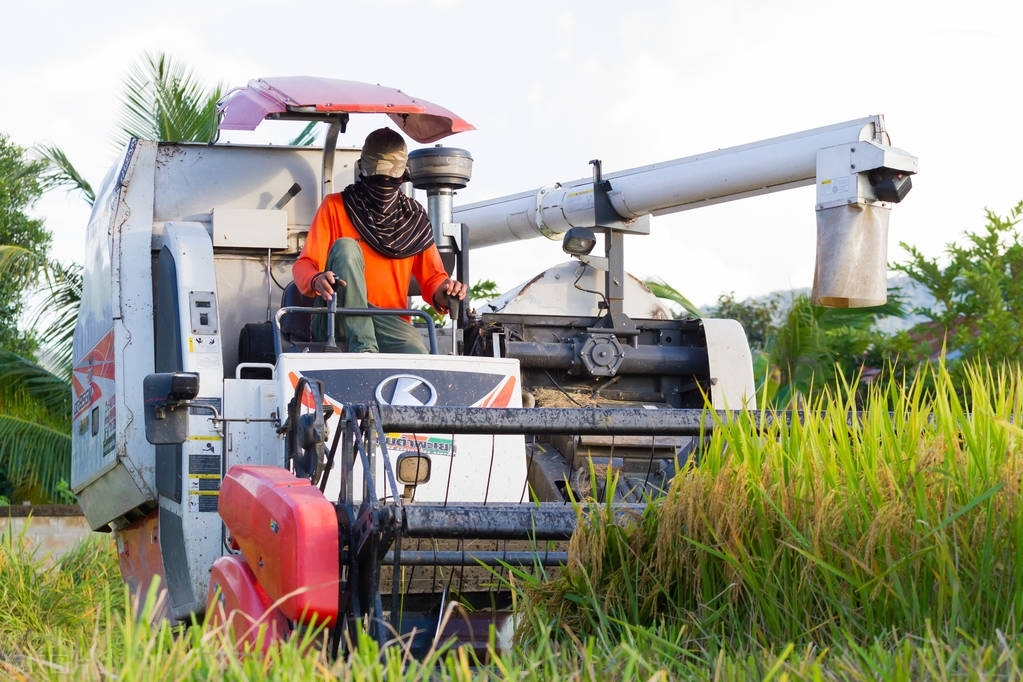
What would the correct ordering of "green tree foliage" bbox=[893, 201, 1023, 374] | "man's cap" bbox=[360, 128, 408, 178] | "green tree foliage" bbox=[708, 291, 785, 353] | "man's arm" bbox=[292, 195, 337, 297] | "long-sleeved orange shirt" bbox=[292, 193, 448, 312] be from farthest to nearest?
1. "green tree foliage" bbox=[708, 291, 785, 353]
2. "green tree foliage" bbox=[893, 201, 1023, 374]
3. "man's cap" bbox=[360, 128, 408, 178]
4. "long-sleeved orange shirt" bbox=[292, 193, 448, 312]
5. "man's arm" bbox=[292, 195, 337, 297]

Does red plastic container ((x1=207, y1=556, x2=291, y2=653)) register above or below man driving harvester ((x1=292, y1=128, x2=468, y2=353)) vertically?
below

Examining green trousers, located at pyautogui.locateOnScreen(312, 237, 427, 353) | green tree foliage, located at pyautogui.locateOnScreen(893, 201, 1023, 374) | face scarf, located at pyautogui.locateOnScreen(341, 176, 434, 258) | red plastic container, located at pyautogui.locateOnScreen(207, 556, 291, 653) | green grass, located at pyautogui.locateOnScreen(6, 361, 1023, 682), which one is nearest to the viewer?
A: green grass, located at pyautogui.locateOnScreen(6, 361, 1023, 682)

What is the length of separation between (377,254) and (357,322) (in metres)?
0.58

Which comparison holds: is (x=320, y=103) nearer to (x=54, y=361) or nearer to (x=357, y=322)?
(x=357, y=322)

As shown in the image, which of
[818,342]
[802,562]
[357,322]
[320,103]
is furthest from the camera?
[818,342]

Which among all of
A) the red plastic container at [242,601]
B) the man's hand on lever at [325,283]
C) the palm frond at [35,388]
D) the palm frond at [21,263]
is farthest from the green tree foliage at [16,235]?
the red plastic container at [242,601]

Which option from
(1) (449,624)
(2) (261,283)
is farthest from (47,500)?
(1) (449,624)

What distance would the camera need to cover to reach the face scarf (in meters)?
7.05

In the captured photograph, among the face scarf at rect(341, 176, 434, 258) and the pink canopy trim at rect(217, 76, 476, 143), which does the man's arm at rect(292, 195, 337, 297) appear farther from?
the pink canopy trim at rect(217, 76, 476, 143)

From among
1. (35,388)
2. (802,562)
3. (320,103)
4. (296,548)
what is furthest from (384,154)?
(35,388)

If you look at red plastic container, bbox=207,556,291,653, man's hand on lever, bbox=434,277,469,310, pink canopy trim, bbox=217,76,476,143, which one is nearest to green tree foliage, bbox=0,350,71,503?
pink canopy trim, bbox=217,76,476,143

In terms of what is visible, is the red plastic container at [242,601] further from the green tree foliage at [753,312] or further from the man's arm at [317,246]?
the green tree foliage at [753,312]

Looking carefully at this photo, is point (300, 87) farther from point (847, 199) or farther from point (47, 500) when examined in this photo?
point (47, 500)

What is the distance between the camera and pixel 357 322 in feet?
21.8
